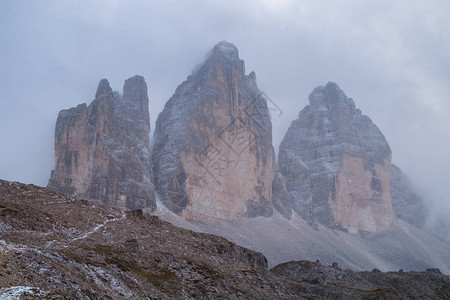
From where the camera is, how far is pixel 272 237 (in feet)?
541

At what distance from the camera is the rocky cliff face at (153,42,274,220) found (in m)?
165

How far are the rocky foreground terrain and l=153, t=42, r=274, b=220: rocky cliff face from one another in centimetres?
9364

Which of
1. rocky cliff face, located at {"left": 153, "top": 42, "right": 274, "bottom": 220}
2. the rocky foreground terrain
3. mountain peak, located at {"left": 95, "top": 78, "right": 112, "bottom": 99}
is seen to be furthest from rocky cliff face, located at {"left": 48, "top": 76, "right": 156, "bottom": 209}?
the rocky foreground terrain

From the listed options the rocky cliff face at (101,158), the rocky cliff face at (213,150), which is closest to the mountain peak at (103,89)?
the rocky cliff face at (101,158)

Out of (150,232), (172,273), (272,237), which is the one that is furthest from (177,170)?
(172,273)

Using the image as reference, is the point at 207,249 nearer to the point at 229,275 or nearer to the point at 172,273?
the point at 229,275

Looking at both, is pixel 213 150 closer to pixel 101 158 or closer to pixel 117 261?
pixel 101 158

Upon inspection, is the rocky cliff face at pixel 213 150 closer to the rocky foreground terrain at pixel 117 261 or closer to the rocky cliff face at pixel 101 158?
the rocky cliff face at pixel 101 158

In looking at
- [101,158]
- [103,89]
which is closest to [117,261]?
[101,158]

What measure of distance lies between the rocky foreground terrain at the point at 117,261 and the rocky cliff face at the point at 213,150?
307 ft

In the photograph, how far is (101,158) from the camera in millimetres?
146250

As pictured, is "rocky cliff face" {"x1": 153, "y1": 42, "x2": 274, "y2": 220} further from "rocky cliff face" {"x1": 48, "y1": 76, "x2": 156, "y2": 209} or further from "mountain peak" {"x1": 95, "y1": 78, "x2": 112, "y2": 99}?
"mountain peak" {"x1": 95, "y1": 78, "x2": 112, "y2": 99}

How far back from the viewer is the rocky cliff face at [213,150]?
165375mm

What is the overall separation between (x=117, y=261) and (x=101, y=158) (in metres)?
107
